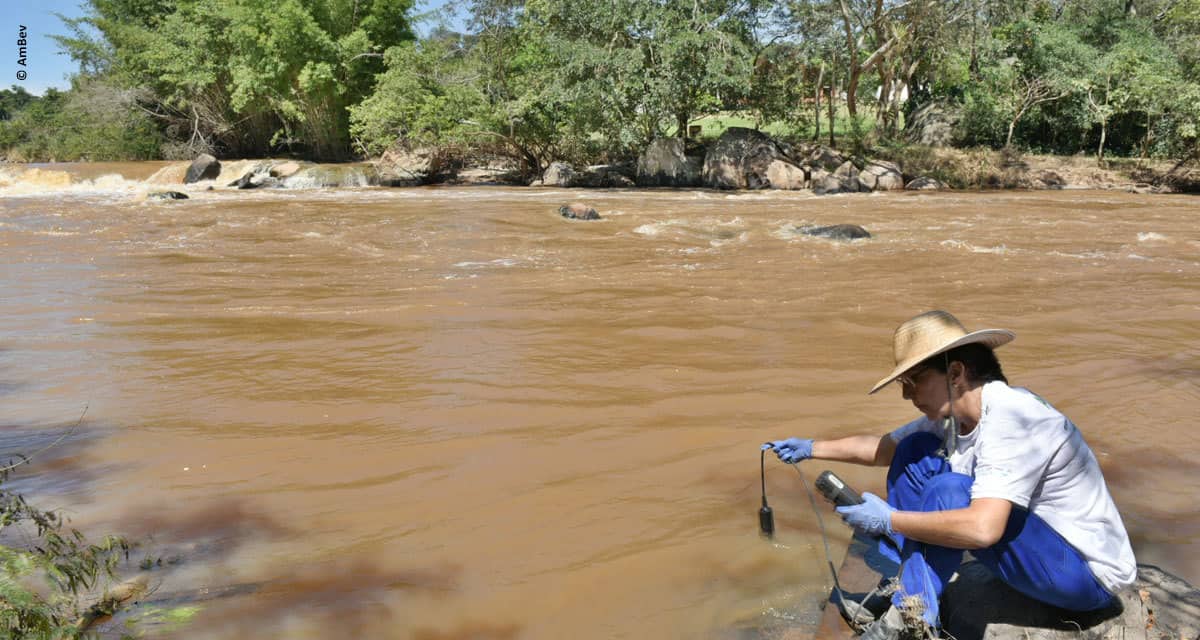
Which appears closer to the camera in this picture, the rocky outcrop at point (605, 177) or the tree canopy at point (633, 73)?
the tree canopy at point (633, 73)

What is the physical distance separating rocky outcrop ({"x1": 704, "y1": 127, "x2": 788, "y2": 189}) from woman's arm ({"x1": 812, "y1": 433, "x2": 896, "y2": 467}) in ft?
61.1

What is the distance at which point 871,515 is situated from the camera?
8.14ft

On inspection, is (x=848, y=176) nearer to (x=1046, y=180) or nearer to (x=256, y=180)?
(x=1046, y=180)

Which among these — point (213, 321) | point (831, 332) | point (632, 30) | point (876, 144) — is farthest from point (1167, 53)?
point (213, 321)

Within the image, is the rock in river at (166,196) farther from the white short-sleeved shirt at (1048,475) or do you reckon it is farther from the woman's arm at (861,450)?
the white short-sleeved shirt at (1048,475)

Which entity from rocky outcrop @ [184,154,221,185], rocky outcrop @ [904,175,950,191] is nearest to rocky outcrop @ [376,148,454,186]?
rocky outcrop @ [184,154,221,185]

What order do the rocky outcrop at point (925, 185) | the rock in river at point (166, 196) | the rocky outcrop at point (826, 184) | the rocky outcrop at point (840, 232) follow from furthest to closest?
1. the rocky outcrop at point (925, 185)
2. the rocky outcrop at point (826, 184)
3. the rock in river at point (166, 196)
4. the rocky outcrop at point (840, 232)

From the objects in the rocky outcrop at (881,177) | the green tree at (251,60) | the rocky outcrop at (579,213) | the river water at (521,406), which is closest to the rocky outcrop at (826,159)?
the rocky outcrop at (881,177)

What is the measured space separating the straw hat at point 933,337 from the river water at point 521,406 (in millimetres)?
1009

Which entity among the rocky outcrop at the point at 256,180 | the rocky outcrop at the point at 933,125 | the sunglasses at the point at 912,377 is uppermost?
the rocky outcrop at the point at 933,125

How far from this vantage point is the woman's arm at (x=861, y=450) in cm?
289

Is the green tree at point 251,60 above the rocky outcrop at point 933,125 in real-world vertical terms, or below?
above

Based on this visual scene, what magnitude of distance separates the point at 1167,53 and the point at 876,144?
756cm

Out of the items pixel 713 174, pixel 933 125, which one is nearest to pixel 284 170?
pixel 713 174
